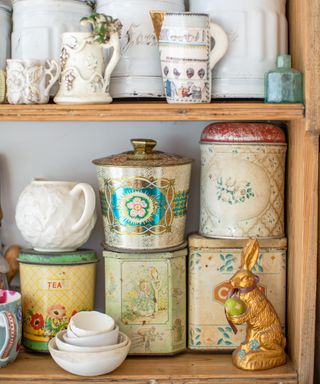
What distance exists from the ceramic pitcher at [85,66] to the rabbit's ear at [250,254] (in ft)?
1.13

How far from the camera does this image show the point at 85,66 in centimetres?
133

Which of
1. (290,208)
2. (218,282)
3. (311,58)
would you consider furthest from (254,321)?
(311,58)

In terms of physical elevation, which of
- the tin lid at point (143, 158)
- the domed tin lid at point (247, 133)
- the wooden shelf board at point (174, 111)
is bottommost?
the tin lid at point (143, 158)

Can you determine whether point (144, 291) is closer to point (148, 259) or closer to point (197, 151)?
point (148, 259)

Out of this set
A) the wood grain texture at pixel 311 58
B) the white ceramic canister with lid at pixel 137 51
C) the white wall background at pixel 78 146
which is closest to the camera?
the wood grain texture at pixel 311 58

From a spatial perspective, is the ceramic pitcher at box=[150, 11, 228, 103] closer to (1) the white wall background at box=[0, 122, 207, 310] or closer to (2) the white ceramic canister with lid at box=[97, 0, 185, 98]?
(2) the white ceramic canister with lid at box=[97, 0, 185, 98]

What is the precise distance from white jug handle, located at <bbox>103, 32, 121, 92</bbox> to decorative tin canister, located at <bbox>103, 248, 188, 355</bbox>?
312mm

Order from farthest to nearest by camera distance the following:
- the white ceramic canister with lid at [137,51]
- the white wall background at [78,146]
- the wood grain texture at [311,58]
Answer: the white wall background at [78,146], the white ceramic canister with lid at [137,51], the wood grain texture at [311,58]

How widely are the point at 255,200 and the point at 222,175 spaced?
7 centimetres

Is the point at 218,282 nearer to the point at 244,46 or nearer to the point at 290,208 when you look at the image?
the point at 290,208

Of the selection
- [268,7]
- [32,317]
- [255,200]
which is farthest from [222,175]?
[32,317]

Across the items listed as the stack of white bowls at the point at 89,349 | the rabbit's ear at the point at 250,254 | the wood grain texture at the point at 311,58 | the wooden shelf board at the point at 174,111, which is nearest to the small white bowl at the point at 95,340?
the stack of white bowls at the point at 89,349

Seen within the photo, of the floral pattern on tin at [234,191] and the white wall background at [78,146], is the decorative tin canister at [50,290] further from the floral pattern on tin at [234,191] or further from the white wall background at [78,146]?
the floral pattern on tin at [234,191]

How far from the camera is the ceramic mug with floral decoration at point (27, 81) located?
1.33 m
